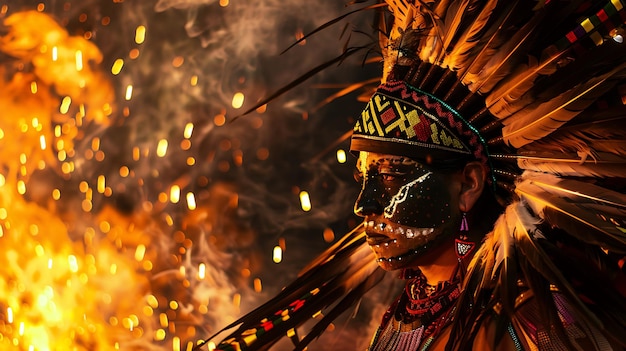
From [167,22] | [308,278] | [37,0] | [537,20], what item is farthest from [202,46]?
[537,20]

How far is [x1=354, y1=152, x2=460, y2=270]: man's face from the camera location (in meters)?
2.76

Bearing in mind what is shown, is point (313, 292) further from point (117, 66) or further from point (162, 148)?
point (117, 66)

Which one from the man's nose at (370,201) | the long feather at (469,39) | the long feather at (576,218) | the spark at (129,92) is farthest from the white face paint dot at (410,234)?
the spark at (129,92)

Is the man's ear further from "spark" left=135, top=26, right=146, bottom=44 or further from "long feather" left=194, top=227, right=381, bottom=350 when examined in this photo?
"spark" left=135, top=26, right=146, bottom=44

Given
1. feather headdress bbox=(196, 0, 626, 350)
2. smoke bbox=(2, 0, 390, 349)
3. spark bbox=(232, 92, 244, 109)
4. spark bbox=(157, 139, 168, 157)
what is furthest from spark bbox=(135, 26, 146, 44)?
feather headdress bbox=(196, 0, 626, 350)

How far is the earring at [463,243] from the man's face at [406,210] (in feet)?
0.07

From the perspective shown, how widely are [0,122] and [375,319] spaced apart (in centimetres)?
271

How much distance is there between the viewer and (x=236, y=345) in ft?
9.77

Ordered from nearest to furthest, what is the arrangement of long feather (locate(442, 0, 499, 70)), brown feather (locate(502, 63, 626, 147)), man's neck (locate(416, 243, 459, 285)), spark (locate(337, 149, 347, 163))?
brown feather (locate(502, 63, 626, 147)) → long feather (locate(442, 0, 499, 70)) → man's neck (locate(416, 243, 459, 285)) → spark (locate(337, 149, 347, 163))

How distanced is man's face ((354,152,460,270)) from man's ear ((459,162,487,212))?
0.02 meters

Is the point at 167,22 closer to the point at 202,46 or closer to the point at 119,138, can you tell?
the point at 202,46

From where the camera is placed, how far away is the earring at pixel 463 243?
2754 millimetres

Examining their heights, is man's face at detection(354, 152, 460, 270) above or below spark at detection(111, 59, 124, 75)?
below

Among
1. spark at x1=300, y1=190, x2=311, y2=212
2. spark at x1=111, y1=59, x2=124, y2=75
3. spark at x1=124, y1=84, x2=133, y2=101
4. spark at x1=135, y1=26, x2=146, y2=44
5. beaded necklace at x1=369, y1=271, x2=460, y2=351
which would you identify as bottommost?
beaded necklace at x1=369, y1=271, x2=460, y2=351
